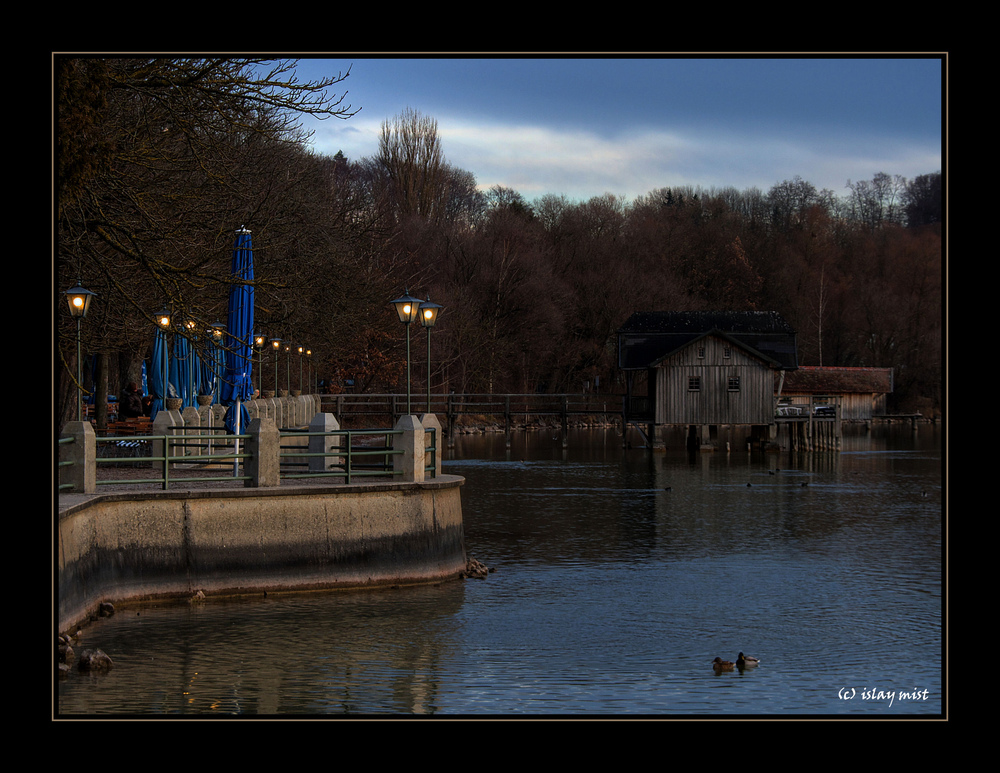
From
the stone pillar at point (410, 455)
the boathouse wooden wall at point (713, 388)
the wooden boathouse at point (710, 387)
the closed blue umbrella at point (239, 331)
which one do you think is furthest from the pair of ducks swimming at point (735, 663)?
the boathouse wooden wall at point (713, 388)

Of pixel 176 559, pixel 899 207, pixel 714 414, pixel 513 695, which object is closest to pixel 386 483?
pixel 176 559

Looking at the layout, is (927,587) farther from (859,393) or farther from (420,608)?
(859,393)

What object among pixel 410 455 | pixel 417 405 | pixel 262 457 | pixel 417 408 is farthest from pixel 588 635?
pixel 417 408

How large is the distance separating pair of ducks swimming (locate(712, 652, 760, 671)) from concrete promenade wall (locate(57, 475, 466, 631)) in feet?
21.5

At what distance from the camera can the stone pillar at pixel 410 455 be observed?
65.9ft

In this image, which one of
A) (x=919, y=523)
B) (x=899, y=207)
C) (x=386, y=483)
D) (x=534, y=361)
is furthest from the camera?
(x=899, y=207)

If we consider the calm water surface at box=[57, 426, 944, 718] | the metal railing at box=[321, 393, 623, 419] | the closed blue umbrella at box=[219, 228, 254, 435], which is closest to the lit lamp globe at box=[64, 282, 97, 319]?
the closed blue umbrella at box=[219, 228, 254, 435]

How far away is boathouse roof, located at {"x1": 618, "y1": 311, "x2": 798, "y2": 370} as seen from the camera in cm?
6275

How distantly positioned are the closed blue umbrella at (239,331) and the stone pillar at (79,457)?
5063mm

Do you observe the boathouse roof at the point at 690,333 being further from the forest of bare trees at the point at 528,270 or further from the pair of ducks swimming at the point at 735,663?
the pair of ducks swimming at the point at 735,663

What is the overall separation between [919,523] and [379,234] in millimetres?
36895

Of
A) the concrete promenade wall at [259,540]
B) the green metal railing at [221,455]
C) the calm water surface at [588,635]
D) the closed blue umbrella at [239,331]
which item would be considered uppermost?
the closed blue umbrella at [239,331]

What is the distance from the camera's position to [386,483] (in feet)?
64.3

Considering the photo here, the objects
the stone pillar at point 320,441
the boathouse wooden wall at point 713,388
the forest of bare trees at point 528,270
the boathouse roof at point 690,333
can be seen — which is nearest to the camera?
the stone pillar at point 320,441
